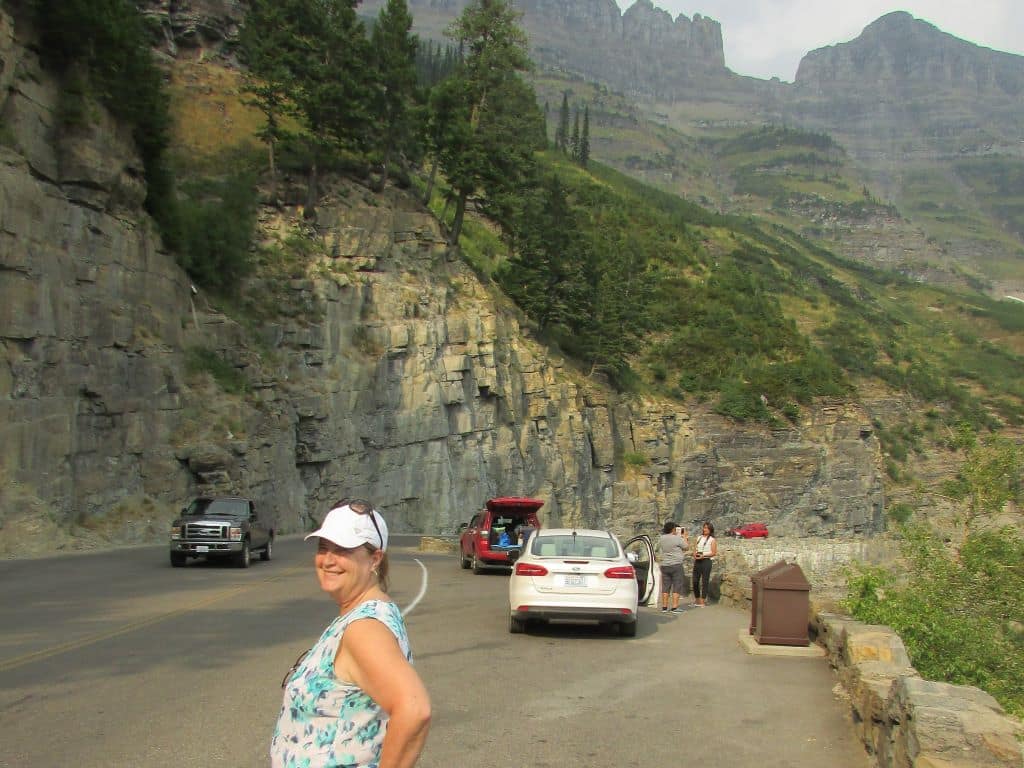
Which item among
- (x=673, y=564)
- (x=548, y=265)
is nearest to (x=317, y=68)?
(x=548, y=265)

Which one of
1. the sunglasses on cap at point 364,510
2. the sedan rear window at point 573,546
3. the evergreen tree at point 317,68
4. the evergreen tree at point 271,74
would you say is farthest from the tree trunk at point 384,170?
the sunglasses on cap at point 364,510

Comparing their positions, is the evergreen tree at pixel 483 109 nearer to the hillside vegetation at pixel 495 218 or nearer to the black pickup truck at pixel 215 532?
the hillside vegetation at pixel 495 218

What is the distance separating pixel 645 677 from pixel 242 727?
4861mm

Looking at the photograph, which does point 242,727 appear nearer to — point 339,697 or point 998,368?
point 339,697

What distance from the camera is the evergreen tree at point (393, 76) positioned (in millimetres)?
54938

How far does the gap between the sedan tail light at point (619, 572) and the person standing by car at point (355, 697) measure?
35.1 ft

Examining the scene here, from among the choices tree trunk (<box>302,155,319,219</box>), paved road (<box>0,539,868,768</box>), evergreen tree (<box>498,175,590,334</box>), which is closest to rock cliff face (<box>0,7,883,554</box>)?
tree trunk (<box>302,155,319,219</box>)

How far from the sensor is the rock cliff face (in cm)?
3114

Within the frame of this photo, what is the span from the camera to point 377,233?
51.0m

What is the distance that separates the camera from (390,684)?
129 inches

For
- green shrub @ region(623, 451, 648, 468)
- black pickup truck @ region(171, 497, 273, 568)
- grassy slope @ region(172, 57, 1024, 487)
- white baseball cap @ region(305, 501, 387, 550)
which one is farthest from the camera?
green shrub @ region(623, 451, 648, 468)

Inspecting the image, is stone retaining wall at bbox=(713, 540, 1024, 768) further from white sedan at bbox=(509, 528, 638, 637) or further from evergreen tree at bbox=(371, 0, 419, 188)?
evergreen tree at bbox=(371, 0, 419, 188)

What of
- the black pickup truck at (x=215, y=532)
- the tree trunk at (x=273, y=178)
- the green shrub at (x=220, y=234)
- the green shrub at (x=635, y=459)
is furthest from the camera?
the green shrub at (x=635, y=459)

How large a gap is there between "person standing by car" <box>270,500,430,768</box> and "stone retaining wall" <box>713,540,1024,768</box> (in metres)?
3.78
